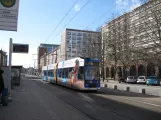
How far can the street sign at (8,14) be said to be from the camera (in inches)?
583

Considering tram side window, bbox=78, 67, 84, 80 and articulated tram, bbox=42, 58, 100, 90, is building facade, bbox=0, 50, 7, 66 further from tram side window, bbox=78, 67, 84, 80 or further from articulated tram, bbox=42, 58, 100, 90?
tram side window, bbox=78, 67, 84, 80

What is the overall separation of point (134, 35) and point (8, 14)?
4500 centimetres

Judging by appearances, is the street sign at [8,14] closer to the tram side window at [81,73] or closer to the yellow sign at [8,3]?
the yellow sign at [8,3]

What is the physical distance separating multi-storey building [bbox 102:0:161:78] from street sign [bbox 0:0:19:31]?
29976 millimetres

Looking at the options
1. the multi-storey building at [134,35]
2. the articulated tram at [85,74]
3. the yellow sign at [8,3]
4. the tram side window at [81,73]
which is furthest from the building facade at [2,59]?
the yellow sign at [8,3]

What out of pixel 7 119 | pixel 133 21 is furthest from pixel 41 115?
pixel 133 21

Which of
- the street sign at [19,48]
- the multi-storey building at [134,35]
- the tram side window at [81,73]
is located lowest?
the tram side window at [81,73]

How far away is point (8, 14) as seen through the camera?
14898mm

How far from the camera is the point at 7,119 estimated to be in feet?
36.3

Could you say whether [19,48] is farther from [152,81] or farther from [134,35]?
[134,35]

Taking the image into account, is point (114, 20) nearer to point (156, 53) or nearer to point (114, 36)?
point (114, 36)

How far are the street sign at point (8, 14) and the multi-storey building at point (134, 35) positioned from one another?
1180 inches

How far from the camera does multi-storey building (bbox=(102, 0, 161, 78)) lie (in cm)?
4512

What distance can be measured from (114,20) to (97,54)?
12874 millimetres
